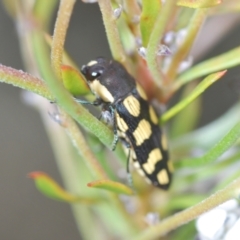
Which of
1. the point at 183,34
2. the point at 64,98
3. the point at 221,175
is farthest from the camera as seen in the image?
the point at 221,175

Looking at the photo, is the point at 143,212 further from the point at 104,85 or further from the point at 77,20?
the point at 77,20

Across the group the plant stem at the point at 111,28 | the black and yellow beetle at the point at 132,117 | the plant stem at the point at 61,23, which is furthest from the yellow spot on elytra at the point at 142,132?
the plant stem at the point at 61,23

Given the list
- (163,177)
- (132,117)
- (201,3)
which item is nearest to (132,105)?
(132,117)

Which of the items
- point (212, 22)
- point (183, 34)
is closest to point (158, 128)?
point (183, 34)

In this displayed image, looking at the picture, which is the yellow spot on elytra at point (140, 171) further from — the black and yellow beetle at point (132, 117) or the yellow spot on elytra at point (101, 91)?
the yellow spot on elytra at point (101, 91)

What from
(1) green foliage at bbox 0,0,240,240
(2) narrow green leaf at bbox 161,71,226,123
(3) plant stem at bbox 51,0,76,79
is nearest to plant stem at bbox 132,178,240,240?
(1) green foliage at bbox 0,0,240,240

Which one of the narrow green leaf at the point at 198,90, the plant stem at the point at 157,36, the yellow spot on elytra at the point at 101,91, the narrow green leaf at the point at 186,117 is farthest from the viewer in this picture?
the narrow green leaf at the point at 186,117

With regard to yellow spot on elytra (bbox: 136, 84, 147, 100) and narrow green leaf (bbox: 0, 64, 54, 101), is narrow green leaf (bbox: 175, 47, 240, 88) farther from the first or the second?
narrow green leaf (bbox: 0, 64, 54, 101)
